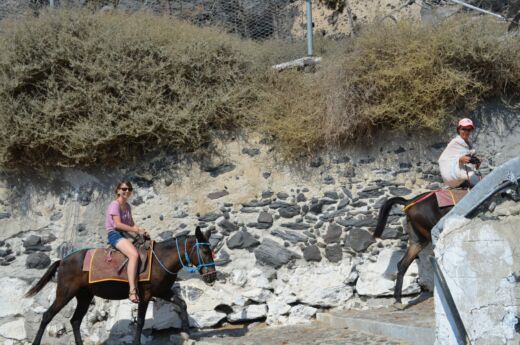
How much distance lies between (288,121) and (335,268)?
7.25 ft

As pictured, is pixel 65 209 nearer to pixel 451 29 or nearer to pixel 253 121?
pixel 253 121

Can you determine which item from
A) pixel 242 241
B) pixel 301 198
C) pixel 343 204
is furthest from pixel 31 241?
pixel 343 204

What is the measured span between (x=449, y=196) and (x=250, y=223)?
275 cm

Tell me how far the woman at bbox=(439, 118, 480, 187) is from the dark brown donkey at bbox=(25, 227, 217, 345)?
10.2 feet

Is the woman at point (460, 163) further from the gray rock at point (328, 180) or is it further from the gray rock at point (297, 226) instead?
the gray rock at point (297, 226)

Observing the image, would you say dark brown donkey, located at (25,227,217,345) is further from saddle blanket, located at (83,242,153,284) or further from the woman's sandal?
the woman's sandal

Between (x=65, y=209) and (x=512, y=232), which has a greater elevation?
(x=512, y=232)

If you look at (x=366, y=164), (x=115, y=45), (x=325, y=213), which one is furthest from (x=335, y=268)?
(x=115, y=45)

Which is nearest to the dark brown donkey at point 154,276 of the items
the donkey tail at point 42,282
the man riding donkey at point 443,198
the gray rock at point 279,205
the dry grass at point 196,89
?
the donkey tail at point 42,282

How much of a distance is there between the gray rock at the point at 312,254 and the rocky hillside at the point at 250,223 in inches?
0.5

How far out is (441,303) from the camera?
484cm

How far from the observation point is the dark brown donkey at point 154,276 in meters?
6.83

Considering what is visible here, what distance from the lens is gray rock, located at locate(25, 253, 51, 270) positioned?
8.34 meters

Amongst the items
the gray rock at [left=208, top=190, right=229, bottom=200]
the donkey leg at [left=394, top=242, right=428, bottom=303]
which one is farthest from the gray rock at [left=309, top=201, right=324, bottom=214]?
the donkey leg at [left=394, top=242, right=428, bottom=303]
